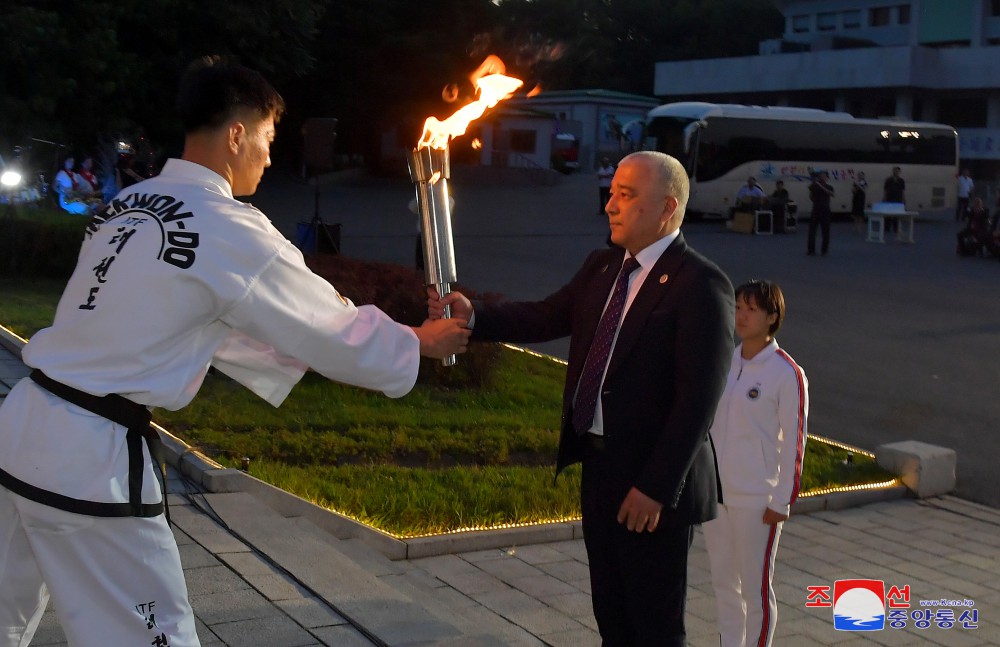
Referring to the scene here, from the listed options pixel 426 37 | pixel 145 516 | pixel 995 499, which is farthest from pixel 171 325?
pixel 426 37

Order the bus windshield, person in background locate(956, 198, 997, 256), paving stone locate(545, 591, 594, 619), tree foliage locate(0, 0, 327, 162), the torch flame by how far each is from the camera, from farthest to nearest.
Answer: the bus windshield
person in background locate(956, 198, 997, 256)
tree foliage locate(0, 0, 327, 162)
paving stone locate(545, 591, 594, 619)
the torch flame

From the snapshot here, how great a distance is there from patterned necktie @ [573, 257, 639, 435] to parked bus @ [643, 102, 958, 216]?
103 ft

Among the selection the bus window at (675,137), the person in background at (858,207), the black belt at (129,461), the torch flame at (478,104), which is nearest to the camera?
the black belt at (129,461)

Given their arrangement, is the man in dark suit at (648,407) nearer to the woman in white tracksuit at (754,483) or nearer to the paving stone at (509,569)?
the woman in white tracksuit at (754,483)

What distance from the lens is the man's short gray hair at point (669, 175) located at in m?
3.73

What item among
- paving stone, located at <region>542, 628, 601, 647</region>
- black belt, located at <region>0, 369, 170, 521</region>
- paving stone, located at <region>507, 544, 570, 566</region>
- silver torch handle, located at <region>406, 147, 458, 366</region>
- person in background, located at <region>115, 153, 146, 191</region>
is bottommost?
paving stone, located at <region>507, 544, 570, 566</region>

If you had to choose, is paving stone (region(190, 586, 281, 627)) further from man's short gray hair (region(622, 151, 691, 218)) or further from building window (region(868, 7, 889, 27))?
building window (region(868, 7, 889, 27))

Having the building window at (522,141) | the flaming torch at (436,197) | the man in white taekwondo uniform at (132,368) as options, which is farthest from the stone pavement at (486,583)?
the building window at (522,141)

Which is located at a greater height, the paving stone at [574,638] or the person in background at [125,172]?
the person in background at [125,172]

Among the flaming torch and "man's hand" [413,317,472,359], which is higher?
the flaming torch

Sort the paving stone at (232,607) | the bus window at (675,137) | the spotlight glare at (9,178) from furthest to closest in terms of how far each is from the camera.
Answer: the bus window at (675,137), the spotlight glare at (9,178), the paving stone at (232,607)

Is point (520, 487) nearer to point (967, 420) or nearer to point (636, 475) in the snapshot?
point (636, 475)

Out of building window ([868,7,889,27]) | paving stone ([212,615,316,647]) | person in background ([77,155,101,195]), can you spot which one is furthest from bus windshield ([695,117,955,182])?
paving stone ([212,615,316,647])

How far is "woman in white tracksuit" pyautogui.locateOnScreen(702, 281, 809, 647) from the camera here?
4527 millimetres
